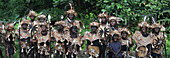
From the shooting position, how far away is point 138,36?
773cm

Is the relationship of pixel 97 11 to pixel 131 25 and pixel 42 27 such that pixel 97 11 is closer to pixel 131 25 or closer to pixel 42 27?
pixel 131 25

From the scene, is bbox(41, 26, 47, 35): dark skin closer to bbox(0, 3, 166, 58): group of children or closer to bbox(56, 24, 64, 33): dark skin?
bbox(0, 3, 166, 58): group of children

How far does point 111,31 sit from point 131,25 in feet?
9.66

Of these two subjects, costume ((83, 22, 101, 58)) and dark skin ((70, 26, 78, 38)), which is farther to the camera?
dark skin ((70, 26, 78, 38))

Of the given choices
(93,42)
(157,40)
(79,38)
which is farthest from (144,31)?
(79,38)

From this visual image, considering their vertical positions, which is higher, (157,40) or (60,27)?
(60,27)

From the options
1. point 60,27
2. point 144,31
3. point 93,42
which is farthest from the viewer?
point 60,27

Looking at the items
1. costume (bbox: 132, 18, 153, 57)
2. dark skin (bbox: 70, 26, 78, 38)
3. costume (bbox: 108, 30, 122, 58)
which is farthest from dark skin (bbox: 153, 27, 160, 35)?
dark skin (bbox: 70, 26, 78, 38)

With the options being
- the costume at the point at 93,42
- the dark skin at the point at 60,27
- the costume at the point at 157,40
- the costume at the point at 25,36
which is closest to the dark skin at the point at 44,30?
the dark skin at the point at 60,27

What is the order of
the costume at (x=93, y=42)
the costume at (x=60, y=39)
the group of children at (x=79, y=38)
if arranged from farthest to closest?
the costume at (x=60, y=39), the costume at (x=93, y=42), the group of children at (x=79, y=38)

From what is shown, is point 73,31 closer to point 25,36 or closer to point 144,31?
point 25,36

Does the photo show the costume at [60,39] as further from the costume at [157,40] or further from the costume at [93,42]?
the costume at [157,40]

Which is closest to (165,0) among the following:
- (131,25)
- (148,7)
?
(148,7)

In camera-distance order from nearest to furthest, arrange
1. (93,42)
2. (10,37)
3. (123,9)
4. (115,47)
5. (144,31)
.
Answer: (115,47) < (144,31) < (93,42) < (10,37) < (123,9)
